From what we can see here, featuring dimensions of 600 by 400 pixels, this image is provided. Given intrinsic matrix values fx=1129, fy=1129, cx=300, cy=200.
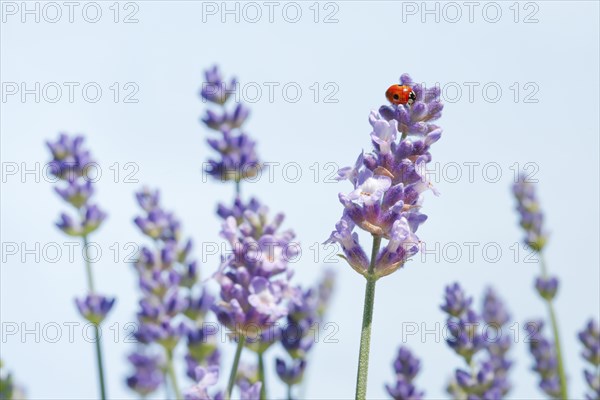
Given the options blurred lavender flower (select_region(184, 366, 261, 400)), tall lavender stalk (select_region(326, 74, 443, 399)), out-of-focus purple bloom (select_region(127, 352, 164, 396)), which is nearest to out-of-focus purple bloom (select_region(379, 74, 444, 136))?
tall lavender stalk (select_region(326, 74, 443, 399))

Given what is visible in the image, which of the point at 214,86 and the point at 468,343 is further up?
the point at 214,86

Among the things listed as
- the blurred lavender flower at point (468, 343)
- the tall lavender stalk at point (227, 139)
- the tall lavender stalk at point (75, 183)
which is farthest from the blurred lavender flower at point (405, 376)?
the tall lavender stalk at point (75, 183)

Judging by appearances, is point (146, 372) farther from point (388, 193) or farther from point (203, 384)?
point (388, 193)

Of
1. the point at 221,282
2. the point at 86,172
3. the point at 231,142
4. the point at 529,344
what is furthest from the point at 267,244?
the point at 529,344

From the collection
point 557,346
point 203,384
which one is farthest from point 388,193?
point 557,346

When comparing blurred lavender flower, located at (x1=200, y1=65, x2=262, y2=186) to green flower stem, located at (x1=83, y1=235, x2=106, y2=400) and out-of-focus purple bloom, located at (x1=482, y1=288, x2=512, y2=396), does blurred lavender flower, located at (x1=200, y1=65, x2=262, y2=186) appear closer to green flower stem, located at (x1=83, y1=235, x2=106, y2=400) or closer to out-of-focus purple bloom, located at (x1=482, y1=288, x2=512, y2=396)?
green flower stem, located at (x1=83, y1=235, x2=106, y2=400)

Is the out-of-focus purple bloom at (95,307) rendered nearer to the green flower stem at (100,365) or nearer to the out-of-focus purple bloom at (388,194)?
the green flower stem at (100,365)
